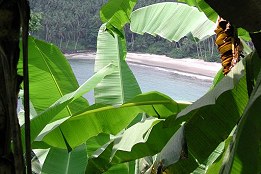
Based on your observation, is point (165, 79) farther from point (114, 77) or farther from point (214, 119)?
point (214, 119)

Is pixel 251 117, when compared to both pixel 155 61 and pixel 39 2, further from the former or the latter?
pixel 155 61

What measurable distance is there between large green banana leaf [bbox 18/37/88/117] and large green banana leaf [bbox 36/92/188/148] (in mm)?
224

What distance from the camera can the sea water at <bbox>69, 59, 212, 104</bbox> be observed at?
7.75 meters

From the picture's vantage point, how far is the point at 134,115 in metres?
1.13

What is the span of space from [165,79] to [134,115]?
8.20m

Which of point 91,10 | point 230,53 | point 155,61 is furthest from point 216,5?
point 155,61

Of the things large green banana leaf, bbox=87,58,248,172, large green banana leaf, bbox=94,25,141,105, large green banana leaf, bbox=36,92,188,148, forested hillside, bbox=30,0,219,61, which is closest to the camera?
large green banana leaf, bbox=87,58,248,172

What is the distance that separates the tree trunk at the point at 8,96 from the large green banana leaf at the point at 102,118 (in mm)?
604

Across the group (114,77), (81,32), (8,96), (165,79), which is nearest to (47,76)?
(114,77)

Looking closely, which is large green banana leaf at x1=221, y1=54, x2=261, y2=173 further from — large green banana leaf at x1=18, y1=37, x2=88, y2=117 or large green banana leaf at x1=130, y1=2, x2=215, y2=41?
large green banana leaf at x1=130, y1=2, x2=215, y2=41

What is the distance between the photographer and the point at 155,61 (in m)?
8.91

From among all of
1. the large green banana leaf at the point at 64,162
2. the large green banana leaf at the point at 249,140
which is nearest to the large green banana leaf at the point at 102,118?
the large green banana leaf at the point at 64,162

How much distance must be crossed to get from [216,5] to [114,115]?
0.74 m

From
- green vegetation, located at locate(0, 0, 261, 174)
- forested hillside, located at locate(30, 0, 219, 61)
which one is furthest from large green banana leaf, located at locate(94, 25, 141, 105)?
forested hillside, located at locate(30, 0, 219, 61)
